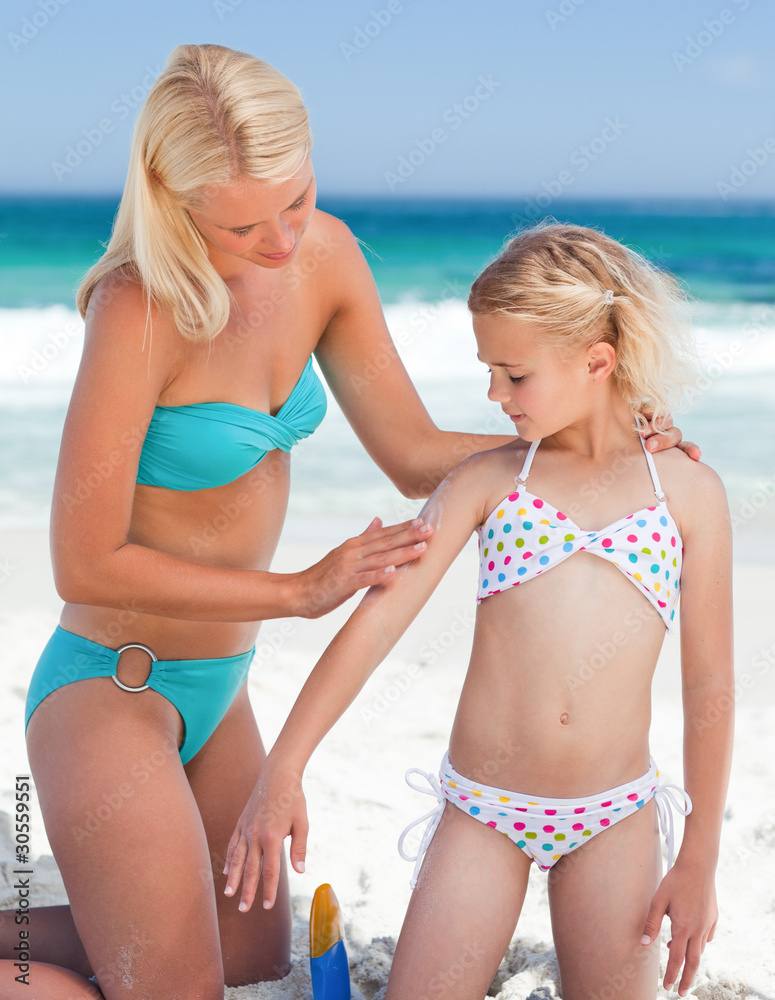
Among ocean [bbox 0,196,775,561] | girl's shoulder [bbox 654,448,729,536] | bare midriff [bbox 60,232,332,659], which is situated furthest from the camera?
ocean [bbox 0,196,775,561]

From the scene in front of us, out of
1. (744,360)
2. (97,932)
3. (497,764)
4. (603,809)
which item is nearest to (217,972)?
(97,932)

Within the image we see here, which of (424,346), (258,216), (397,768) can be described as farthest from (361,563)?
(424,346)

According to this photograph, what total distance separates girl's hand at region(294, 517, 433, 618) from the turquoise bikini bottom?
43 centimetres

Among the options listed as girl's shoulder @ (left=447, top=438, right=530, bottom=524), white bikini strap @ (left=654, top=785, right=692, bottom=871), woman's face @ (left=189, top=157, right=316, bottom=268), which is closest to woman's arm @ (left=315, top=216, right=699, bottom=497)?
girl's shoulder @ (left=447, top=438, right=530, bottom=524)

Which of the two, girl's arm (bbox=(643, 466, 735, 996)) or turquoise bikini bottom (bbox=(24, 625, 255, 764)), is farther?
turquoise bikini bottom (bbox=(24, 625, 255, 764))

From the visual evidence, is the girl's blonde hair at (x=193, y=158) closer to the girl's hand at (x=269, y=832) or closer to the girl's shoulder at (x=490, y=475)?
the girl's shoulder at (x=490, y=475)

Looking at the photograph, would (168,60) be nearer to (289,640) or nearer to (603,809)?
(603,809)

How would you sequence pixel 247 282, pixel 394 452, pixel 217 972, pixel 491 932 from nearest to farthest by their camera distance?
1. pixel 491 932
2. pixel 217 972
3. pixel 247 282
4. pixel 394 452

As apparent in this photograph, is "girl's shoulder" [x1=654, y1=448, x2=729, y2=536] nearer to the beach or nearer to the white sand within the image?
the beach

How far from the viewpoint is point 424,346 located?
13.7m

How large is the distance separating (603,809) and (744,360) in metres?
12.1

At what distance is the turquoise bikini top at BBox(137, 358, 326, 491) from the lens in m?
2.27

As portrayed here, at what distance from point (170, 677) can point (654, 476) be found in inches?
45.8

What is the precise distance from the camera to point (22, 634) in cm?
498
